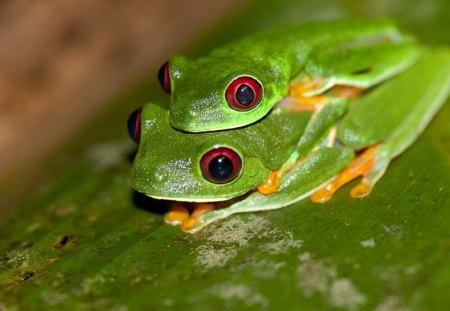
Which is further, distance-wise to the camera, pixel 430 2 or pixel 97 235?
pixel 430 2

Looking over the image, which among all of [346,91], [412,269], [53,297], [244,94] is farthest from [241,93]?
[53,297]

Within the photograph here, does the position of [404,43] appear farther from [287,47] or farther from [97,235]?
[97,235]

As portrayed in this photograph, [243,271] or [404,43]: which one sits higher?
[404,43]

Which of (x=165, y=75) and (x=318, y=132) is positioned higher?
(x=165, y=75)

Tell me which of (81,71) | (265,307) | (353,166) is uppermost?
(81,71)

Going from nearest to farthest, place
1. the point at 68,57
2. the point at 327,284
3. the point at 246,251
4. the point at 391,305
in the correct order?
the point at 391,305, the point at 327,284, the point at 246,251, the point at 68,57

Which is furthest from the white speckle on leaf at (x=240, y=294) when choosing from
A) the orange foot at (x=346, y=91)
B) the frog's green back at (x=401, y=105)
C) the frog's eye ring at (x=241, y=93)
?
the orange foot at (x=346, y=91)

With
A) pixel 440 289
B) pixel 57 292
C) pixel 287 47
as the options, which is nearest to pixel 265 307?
pixel 440 289

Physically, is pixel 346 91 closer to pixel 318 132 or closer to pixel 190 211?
pixel 318 132
